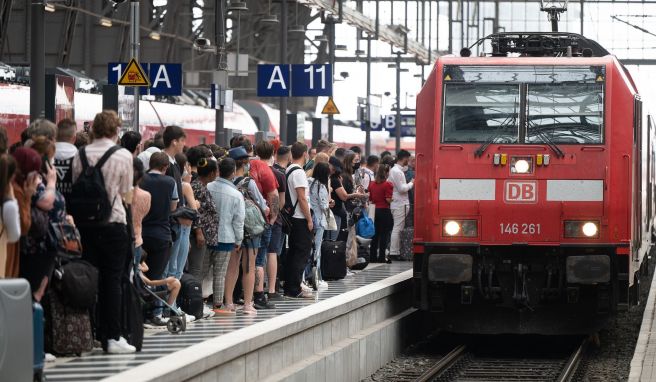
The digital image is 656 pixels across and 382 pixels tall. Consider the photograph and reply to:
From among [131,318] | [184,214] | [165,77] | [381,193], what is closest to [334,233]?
[381,193]

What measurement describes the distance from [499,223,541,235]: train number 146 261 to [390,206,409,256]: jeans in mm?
6765

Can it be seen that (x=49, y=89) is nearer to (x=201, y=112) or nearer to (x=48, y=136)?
(x=48, y=136)

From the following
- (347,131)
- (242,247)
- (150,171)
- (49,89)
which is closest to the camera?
(150,171)

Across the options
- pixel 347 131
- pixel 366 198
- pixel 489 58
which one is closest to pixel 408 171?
pixel 366 198

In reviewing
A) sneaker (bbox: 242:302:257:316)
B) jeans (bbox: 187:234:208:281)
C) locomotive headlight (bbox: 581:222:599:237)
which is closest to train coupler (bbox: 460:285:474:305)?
locomotive headlight (bbox: 581:222:599:237)

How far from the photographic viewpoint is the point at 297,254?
16.2m

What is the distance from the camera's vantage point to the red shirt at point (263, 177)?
1501 centimetres

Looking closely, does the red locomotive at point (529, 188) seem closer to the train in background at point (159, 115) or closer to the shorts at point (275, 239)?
the shorts at point (275, 239)

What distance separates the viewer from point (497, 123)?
16.4m

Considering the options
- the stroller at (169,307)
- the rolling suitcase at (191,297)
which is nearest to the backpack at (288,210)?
the rolling suitcase at (191,297)

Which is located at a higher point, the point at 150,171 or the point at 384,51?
the point at 384,51

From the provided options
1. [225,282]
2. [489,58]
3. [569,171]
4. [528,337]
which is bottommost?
[528,337]

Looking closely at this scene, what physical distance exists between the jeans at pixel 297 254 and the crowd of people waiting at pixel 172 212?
0.01m

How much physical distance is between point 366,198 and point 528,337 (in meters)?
2.89
